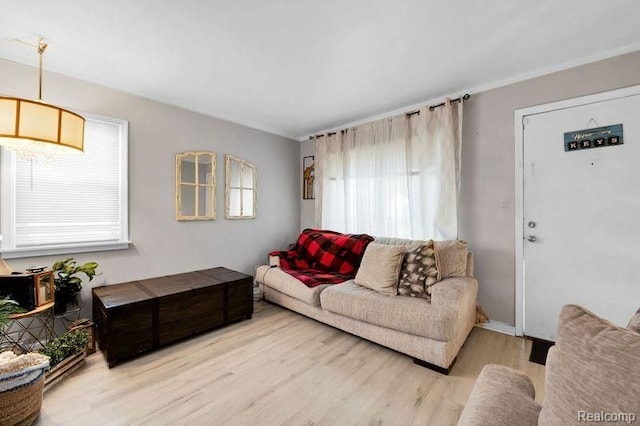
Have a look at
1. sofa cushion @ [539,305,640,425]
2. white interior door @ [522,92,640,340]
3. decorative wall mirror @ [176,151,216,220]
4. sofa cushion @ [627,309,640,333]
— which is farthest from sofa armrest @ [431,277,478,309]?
decorative wall mirror @ [176,151,216,220]

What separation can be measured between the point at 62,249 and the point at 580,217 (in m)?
4.41

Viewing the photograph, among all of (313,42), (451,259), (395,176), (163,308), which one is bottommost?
(163,308)

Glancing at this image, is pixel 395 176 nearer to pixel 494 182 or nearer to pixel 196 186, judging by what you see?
pixel 494 182

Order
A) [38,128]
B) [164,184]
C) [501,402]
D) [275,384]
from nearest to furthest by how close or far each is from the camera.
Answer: [501,402]
[38,128]
[275,384]
[164,184]

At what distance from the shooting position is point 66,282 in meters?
2.17

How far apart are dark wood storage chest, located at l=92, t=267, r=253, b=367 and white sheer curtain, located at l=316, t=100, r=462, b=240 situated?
5.48 feet

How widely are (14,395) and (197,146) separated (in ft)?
8.25

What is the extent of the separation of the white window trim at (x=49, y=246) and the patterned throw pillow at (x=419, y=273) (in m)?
2.69

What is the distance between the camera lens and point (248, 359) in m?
2.12

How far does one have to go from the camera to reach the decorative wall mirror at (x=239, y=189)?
348 cm

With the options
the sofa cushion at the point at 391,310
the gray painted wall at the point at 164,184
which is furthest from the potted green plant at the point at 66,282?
the sofa cushion at the point at 391,310

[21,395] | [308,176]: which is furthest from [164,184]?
[308,176]

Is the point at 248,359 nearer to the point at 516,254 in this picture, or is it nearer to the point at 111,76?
the point at 516,254
